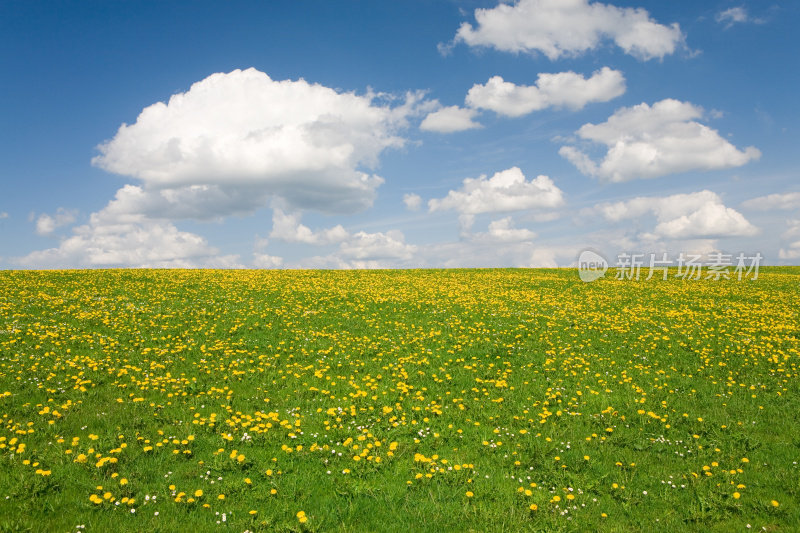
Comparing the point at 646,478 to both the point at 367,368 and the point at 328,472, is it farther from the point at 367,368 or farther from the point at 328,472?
the point at 367,368

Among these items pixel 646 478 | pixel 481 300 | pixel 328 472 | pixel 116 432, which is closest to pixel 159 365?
pixel 116 432

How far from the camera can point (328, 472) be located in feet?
26.3

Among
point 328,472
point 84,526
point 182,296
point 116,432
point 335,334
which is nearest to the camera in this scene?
point 84,526

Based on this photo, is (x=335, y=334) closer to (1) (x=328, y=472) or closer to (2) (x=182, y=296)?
(1) (x=328, y=472)

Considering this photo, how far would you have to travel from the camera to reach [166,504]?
6.96 metres

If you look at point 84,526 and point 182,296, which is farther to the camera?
point 182,296

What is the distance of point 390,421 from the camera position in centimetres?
1034

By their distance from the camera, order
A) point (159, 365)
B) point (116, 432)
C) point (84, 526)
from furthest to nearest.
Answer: point (159, 365) < point (116, 432) < point (84, 526)

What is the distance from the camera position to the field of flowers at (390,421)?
23.1 feet

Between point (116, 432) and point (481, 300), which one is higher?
point (481, 300)

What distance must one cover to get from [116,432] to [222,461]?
3097 mm

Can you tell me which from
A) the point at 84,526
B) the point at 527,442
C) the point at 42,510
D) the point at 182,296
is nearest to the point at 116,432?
the point at 42,510

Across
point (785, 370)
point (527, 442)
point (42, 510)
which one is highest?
point (785, 370)

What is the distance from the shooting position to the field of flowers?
277 inches
